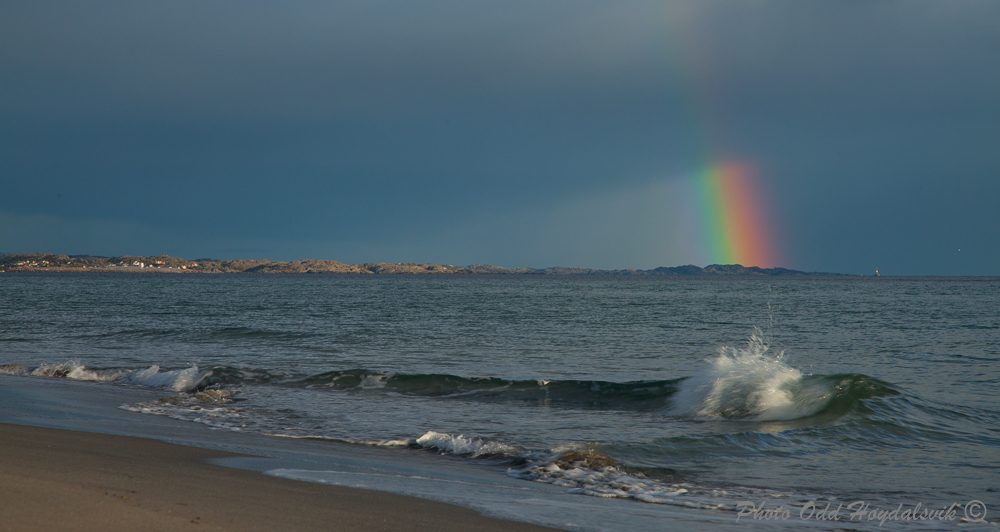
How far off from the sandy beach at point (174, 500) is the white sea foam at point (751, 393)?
8.84 m

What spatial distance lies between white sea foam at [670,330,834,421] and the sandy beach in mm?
8838

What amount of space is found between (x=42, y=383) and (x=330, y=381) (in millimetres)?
6786

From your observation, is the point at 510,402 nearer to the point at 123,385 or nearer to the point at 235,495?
the point at 235,495

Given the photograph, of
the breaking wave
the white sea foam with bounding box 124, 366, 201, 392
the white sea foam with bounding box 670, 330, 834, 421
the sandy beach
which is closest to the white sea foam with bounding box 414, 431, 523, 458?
the sandy beach

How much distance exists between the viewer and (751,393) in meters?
13.8

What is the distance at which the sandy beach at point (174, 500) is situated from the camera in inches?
178

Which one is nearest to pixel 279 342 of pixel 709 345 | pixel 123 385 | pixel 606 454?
pixel 123 385

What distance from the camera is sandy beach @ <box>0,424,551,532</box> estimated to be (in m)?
4.51

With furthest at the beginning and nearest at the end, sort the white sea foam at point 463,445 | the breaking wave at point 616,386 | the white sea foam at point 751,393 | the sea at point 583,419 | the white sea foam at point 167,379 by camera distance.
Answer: the white sea foam at point 167,379 < the breaking wave at point 616,386 < the white sea foam at point 751,393 < the white sea foam at point 463,445 < the sea at point 583,419

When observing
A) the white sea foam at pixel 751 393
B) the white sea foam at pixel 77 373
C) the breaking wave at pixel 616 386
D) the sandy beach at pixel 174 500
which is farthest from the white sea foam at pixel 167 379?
the white sea foam at pixel 751 393

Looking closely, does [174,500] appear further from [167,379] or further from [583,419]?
[167,379]

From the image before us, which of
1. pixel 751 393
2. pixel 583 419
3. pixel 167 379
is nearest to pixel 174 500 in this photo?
pixel 583 419

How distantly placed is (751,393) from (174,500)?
12.1m

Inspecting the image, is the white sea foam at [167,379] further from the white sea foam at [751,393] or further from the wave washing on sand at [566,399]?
the white sea foam at [751,393]
